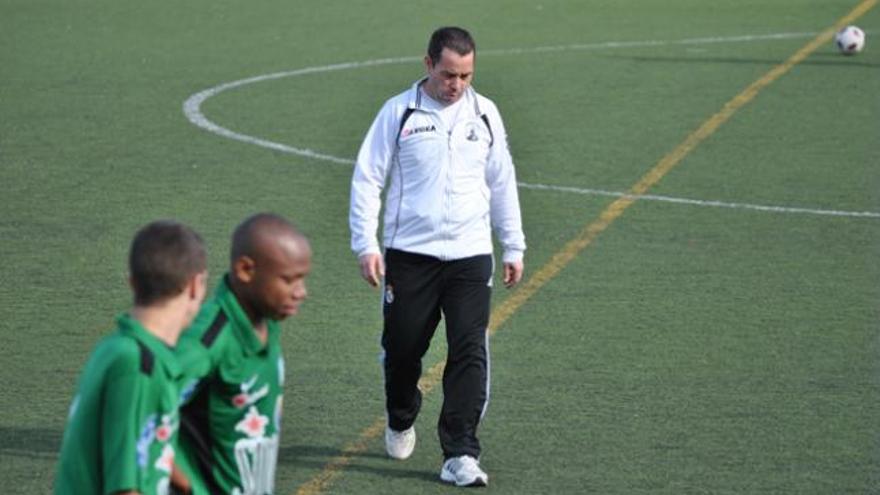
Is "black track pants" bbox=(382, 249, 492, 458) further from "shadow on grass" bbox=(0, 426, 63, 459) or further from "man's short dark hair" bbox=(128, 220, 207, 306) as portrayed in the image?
"man's short dark hair" bbox=(128, 220, 207, 306)

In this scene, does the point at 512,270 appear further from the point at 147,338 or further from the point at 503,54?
the point at 503,54

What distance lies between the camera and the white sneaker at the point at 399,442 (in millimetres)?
9555

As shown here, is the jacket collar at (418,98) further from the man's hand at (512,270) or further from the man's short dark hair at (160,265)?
the man's short dark hair at (160,265)

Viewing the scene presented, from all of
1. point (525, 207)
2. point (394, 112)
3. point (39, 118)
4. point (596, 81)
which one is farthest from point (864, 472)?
point (596, 81)

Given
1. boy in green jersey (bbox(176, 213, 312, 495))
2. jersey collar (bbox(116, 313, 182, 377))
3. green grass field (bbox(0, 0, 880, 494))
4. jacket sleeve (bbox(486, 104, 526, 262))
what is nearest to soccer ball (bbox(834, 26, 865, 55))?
green grass field (bbox(0, 0, 880, 494))

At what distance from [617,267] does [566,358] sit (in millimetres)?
2241

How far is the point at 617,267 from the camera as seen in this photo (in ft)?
44.3

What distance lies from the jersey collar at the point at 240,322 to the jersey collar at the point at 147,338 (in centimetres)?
45

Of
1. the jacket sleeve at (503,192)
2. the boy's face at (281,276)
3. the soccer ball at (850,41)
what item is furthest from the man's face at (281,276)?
the soccer ball at (850,41)

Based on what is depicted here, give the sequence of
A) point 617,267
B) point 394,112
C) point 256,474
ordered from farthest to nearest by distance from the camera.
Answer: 1. point 617,267
2. point 394,112
3. point 256,474

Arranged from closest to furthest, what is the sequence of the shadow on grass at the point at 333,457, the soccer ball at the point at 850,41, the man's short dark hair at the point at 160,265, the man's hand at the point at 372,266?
1. the man's short dark hair at the point at 160,265
2. the man's hand at the point at 372,266
3. the shadow on grass at the point at 333,457
4. the soccer ball at the point at 850,41

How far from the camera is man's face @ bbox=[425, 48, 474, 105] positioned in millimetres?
8906

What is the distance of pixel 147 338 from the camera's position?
207 inches

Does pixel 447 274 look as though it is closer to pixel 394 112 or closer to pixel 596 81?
pixel 394 112
